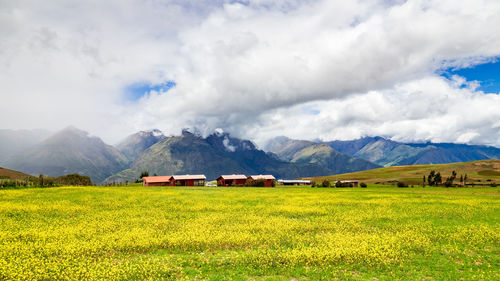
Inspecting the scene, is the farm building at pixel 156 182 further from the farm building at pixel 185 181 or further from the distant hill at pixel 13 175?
the distant hill at pixel 13 175

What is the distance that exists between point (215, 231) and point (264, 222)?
23.5 ft

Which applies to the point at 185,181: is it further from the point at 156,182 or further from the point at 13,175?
the point at 13,175

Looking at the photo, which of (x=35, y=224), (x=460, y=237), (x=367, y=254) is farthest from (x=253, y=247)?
(x=35, y=224)

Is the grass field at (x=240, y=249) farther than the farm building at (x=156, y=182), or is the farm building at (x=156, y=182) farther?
the farm building at (x=156, y=182)

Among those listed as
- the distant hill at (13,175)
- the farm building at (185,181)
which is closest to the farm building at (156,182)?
the farm building at (185,181)

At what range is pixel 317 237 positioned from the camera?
81.0ft

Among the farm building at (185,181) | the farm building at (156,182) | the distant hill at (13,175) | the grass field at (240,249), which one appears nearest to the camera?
the grass field at (240,249)

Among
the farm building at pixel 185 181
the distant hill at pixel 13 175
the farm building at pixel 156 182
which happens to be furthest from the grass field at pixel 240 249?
the farm building at pixel 185 181

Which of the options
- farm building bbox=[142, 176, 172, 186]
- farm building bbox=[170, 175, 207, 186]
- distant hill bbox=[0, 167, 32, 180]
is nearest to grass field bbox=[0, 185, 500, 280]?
distant hill bbox=[0, 167, 32, 180]

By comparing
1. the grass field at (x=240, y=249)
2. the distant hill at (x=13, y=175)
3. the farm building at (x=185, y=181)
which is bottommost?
the farm building at (x=185, y=181)

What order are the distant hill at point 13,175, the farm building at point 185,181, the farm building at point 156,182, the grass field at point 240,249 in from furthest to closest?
the farm building at point 185,181 < the farm building at point 156,182 < the distant hill at point 13,175 < the grass field at point 240,249

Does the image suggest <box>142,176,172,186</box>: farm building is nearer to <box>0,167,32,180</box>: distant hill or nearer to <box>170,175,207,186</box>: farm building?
<box>170,175,207,186</box>: farm building

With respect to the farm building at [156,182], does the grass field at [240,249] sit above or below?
above

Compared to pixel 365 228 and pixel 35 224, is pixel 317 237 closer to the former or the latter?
pixel 365 228
